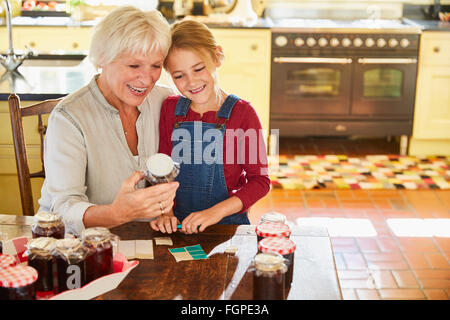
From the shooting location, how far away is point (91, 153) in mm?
1854

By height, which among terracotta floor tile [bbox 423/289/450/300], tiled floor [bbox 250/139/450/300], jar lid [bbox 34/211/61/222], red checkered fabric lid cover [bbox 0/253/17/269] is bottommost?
tiled floor [bbox 250/139/450/300]

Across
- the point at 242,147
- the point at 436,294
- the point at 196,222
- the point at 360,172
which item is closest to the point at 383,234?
the point at 436,294

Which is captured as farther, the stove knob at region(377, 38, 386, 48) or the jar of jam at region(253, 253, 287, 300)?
the stove knob at region(377, 38, 386, 48)

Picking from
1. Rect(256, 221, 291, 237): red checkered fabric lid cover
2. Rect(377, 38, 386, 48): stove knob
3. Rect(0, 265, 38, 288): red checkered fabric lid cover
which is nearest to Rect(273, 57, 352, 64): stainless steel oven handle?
Rect(377, 38, 386, 48): stove knob

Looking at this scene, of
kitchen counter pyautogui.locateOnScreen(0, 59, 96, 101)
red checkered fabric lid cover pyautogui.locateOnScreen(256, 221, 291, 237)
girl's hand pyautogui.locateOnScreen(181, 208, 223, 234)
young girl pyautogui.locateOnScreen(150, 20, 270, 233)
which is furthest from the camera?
kitchen counter pyautogui.locateOnScreen(0, 59, 96, 101)

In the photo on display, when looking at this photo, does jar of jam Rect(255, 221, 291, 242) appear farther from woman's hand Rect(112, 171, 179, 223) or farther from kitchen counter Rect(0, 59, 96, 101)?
kitchen counter Rect(0, 59, 96, 101)

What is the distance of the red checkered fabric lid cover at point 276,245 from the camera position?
1.29m

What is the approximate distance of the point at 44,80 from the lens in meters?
2.96

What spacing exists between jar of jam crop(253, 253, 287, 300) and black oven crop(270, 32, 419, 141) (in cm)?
375

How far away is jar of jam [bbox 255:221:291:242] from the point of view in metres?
1.38
